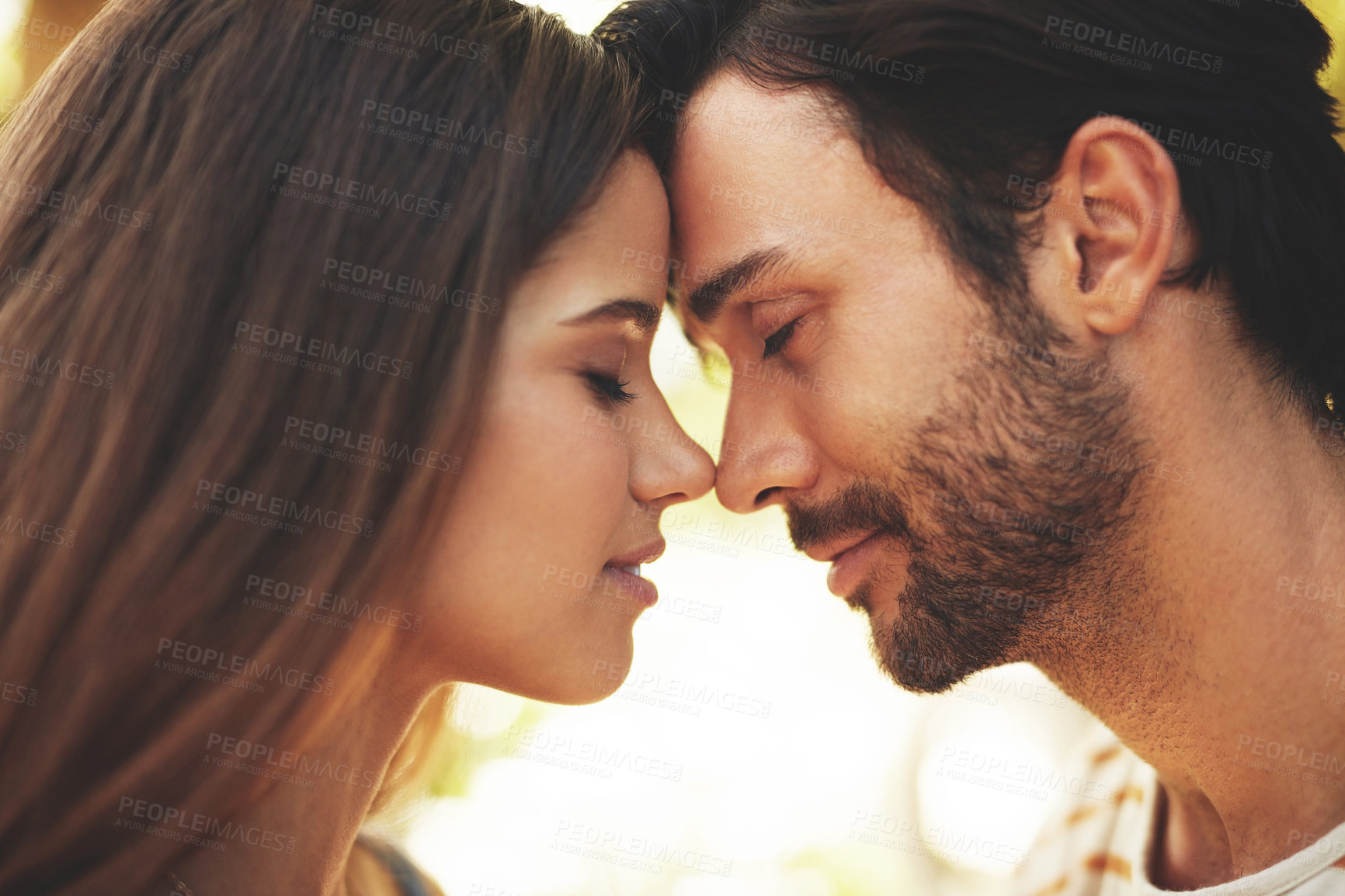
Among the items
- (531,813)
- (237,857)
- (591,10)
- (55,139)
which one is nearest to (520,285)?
(55,139)

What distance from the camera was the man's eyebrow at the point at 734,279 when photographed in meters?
1.67

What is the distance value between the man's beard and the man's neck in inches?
3.0

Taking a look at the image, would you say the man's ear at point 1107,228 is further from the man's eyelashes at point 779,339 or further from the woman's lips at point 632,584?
the woman's lips at point 632,584

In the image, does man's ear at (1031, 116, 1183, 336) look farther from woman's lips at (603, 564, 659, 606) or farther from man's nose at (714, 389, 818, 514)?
woman's lips at (603, 564, 659, 606)

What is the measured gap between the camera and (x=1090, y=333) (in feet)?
5.35

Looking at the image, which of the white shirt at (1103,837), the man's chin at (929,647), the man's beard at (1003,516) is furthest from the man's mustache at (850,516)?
the white shirt at (1103,837)

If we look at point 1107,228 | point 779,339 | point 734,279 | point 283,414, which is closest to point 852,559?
point 779,339

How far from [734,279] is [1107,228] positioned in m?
0.65

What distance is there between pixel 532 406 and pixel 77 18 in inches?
78.4

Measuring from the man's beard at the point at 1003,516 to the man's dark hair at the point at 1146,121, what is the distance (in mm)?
210

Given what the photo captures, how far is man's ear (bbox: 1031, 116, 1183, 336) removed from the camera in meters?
1.59

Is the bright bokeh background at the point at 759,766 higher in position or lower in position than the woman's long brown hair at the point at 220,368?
lower

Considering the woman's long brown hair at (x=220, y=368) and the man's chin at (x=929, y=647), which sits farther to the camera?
the man's chin at (x=929, y=647)

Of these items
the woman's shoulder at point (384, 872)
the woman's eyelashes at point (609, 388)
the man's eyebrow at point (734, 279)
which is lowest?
the woman's shoulder at point (384, 872)
